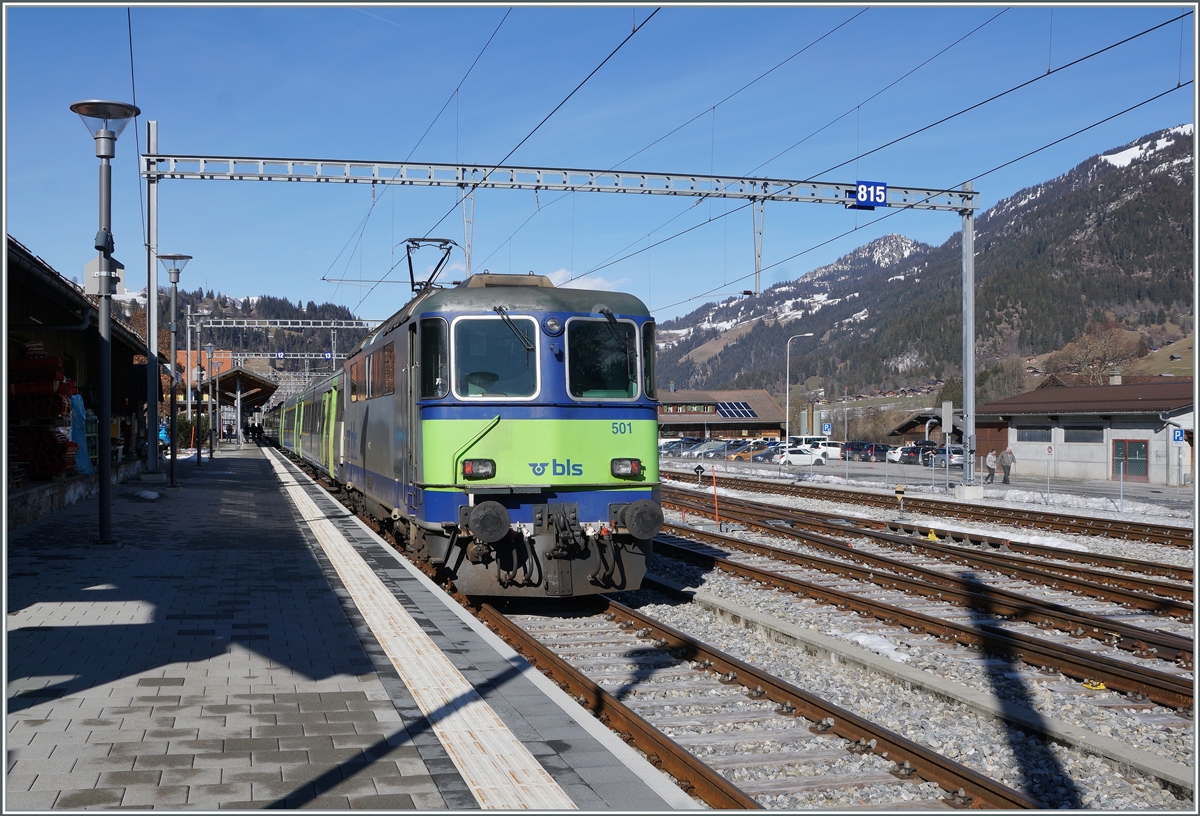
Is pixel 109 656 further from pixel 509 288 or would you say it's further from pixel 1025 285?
pixel 1025 285

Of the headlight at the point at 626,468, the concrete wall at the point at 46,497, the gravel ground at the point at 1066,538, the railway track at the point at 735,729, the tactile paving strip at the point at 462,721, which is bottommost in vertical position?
the gravel ground at the point at 1066,538

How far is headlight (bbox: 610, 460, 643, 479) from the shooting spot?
1054 centimetres

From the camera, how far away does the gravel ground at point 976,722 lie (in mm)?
5816

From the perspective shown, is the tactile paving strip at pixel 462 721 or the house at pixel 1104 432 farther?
the house at pixel 1104 432

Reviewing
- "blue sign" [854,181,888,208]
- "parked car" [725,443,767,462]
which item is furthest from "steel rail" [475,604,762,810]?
"parked car" [725,443,767,462]

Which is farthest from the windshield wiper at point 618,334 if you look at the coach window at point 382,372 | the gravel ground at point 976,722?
the coach window at point 382,372

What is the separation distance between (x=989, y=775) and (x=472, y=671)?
3.51 m

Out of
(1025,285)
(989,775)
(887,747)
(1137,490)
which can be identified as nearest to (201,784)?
(887,747)

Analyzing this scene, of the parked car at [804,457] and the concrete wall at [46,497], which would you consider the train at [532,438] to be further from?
the parked car at [804,457]

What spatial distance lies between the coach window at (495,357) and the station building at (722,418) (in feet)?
258

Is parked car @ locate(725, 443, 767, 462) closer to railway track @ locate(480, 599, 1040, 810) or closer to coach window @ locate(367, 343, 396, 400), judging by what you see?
coach window @ locate(367, 343, 396, 400)

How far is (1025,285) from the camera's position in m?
164

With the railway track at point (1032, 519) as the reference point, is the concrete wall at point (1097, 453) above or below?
above

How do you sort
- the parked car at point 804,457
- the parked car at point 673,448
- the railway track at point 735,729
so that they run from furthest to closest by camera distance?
the parked car at point 673,448
the parked car at point 804,457
the railway track at point 735,729
